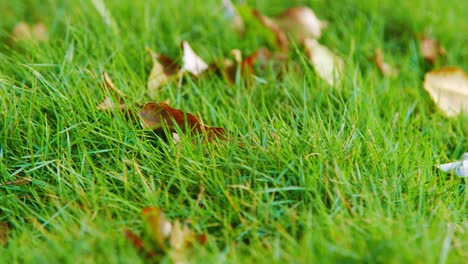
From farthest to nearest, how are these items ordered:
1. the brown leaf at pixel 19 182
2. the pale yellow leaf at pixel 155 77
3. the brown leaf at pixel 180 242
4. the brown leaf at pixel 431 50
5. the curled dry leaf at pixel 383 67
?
the brown leaf at pixel 431 50, the curled dry leaf at pixel 383 67, the pale yellow leaf at pixel 155 77, the brown leaf at pixel 19 182, the brown leaf at pixel 180 242

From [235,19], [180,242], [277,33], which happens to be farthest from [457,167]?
[235,19]

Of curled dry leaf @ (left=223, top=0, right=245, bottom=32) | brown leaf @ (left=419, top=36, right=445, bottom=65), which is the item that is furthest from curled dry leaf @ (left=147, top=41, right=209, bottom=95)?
brown leaf @ (left=419, top=36, right=445, bottom=65)

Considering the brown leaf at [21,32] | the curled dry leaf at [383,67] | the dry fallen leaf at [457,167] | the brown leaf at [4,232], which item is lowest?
the dry fallen leaf at [457,167]

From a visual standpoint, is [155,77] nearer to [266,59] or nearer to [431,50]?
[266,59]

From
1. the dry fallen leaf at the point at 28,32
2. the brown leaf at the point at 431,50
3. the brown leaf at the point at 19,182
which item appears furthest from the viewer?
the brown leaf at the point at 431,50

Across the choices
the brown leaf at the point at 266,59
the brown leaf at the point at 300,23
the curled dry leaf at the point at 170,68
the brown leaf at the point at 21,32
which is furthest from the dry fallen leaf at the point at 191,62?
the brown leaf at the point at 21,32

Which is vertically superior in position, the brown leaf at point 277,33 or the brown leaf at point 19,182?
the brown leaf at point 19,182

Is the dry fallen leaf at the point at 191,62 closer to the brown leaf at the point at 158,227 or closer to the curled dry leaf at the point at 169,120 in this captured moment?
the curled dry leaf at the point at 169,120
